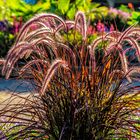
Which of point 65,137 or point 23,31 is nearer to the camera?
point 23,31

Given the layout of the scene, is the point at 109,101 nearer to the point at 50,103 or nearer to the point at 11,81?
the point at 50,103

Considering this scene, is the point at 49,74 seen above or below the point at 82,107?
above

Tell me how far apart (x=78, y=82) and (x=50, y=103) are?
11.6 inches

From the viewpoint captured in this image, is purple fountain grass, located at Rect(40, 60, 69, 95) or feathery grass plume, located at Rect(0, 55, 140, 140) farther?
feathery grass plume, located at Rect(0, 55, 140, 140)

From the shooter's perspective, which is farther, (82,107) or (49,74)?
(82,107)

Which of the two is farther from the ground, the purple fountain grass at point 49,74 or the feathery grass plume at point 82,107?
the purple fountain grass at point 49,74

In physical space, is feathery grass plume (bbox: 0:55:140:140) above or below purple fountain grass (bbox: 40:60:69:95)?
below

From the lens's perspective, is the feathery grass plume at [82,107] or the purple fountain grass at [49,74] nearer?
the purple fountain grass at [49,74]

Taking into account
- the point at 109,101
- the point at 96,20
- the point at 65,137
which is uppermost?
the point at 96,20

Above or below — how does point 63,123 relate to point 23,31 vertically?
below

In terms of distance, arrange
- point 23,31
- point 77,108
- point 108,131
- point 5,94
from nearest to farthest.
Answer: point 23,31, point 77,108, point 108,131, point 5,94

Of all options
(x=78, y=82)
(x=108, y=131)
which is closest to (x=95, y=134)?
(x=108, y=131)

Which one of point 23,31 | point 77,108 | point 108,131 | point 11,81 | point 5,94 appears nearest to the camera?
point 23,31

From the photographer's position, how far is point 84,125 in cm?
425
